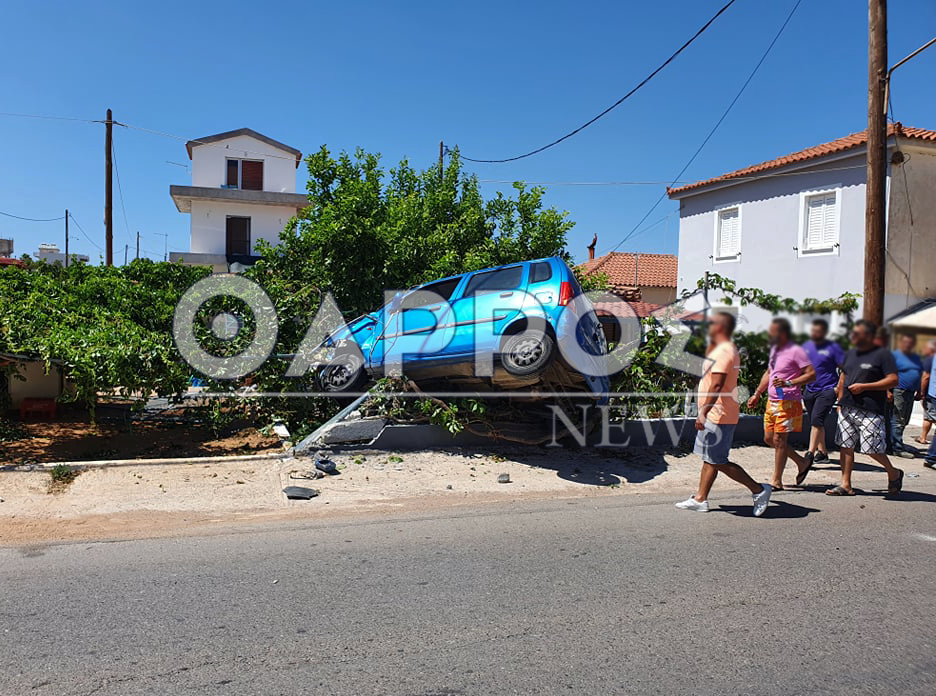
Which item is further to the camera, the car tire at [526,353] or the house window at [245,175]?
the house window at [245,175]

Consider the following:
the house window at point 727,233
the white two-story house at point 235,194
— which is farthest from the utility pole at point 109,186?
the house window at point 727,233

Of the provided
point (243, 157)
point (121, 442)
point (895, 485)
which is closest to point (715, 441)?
point (895, 485)

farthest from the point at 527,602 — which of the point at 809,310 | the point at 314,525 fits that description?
the point at 809,310

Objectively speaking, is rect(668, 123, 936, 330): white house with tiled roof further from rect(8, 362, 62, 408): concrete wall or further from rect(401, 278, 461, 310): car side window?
rect(8, 362, 62, 408): concrete wall

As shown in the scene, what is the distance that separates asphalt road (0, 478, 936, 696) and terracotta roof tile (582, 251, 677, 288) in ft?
92.1

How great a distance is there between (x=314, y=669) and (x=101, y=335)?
5.97 m

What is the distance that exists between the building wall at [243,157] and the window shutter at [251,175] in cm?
23

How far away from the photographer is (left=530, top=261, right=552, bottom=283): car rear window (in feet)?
24.9

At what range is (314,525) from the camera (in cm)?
585

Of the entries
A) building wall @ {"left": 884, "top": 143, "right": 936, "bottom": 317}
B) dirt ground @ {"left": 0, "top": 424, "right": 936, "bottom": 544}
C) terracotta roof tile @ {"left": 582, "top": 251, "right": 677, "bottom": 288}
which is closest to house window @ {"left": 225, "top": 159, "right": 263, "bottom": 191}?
terracotta roof tile @ {"left": 582, "top": 251, "right": 677, "bottom": 288}

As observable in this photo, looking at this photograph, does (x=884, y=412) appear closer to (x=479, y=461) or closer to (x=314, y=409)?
(x=479, y=461)

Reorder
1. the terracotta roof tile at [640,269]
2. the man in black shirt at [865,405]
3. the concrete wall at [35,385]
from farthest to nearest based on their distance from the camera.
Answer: the terracotta roof tile at [640,269] → the concrete wall at [35,385] → the man in black shirt at [865,405]

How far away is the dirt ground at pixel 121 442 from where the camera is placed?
28.0 ft

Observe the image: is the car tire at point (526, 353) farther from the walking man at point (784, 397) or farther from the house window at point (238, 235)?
the house window at point (238, 235)
